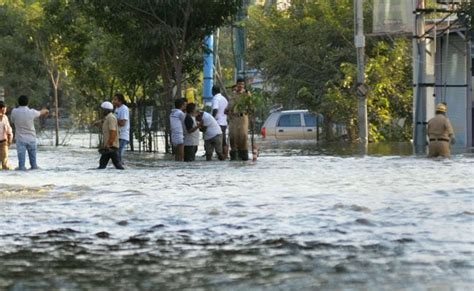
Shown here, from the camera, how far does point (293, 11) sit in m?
42.0

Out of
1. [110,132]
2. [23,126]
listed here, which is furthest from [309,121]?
[110,132]

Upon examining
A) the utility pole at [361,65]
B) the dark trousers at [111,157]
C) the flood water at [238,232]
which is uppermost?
the utility pole at [361,65]

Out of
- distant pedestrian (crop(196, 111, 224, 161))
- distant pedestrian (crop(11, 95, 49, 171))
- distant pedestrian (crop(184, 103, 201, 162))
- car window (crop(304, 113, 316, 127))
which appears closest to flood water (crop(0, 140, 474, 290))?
distant pedestrian (crop(11, 95, 49, 171))

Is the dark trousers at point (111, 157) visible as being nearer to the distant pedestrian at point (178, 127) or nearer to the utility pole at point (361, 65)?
the distant pedestrian at point (178, 127)

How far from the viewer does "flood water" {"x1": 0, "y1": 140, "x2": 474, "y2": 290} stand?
689 cm

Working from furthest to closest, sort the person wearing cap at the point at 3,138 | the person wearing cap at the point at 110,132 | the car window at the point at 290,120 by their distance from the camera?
the car window at the point at 290,120 < the person wearing cap at the point at 3,138 < the person wearing cap at the point at 110,132

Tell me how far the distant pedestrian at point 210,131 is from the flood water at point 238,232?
4.65 meters

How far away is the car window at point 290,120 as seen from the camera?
4300 cm

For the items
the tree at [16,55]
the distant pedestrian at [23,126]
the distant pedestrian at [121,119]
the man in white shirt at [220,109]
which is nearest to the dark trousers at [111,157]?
the distant pedestrian at [121,119]

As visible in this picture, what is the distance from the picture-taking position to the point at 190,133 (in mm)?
22625

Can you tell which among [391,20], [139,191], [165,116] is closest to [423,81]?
[391,20]

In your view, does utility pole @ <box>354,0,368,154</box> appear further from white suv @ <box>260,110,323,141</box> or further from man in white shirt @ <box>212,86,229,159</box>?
man in white shirt @ <box>212,86,229,159</box>

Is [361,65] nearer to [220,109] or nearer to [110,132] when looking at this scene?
[220,109]

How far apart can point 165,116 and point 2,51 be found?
25.8 m
